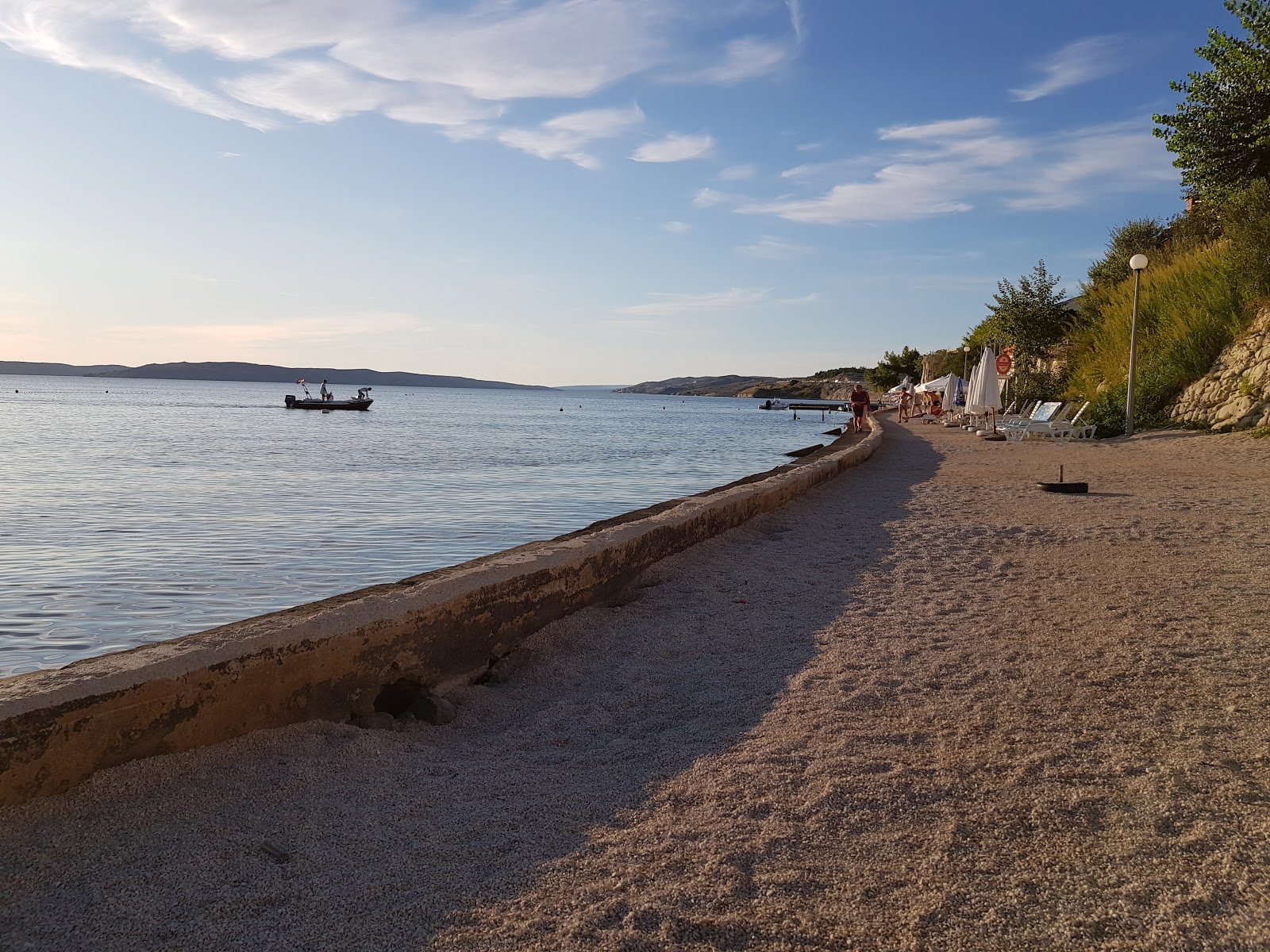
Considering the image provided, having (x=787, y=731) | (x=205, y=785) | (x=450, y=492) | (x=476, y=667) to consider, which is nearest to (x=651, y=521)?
(x=476, y=667)

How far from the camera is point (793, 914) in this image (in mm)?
2385

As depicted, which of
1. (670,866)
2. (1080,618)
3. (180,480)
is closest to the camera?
(670,866)

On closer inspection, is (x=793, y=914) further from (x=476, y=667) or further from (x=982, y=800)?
(x=476, y=667)

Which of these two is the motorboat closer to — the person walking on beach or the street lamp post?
the person walking on beach

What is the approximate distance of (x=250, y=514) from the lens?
14.3 m

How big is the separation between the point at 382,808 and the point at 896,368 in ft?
312

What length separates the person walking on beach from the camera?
28016 millimetres

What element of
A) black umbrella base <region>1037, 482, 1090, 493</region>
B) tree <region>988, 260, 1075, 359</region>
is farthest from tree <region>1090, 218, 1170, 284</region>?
black umbrella base <region>1037, 482, 1090, 493</region>

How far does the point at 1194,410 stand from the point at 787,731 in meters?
20.4

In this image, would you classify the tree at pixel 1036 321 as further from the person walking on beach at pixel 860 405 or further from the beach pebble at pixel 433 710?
the beach pebble at pixel 433 710

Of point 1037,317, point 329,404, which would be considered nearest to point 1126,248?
point 1037,317

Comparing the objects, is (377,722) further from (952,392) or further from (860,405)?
(952,392)

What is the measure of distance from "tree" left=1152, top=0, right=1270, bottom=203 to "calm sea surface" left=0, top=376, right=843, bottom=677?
476 inches

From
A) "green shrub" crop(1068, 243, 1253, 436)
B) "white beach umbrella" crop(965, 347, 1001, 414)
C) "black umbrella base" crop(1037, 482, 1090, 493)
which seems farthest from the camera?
"white beach umbrella" crop(965, 347, 1001, 414)
